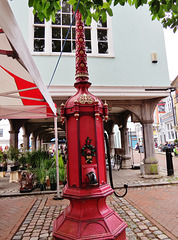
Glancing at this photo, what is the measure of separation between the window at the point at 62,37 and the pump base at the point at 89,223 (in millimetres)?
6162

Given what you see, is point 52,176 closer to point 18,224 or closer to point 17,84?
point 18,224

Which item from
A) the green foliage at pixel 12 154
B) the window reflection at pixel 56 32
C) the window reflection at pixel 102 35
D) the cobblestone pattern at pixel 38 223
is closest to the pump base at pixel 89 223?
the cobblestone pattern at pixel 38 223

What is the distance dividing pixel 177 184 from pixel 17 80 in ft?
20.2

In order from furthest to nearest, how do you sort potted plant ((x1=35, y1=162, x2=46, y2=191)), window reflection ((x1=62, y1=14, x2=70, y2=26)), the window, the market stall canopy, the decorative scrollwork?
window reflection ((x1=62, y1=14, x2=70, y2=26)), the window, potted plant ((x1=35, y1=162, x2=46, y2=191)), the decorative scrollwork, the market stall canopy

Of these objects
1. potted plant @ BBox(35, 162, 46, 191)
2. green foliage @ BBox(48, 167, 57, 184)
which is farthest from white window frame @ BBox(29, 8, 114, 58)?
green foliage @ BBox(48, 167, 57, 184)

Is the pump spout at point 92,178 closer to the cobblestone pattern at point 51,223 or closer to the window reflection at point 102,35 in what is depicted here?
the cobblestone pattern at point 51,223

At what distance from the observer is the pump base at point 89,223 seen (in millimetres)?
2109

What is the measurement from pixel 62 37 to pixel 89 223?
7.12 metres

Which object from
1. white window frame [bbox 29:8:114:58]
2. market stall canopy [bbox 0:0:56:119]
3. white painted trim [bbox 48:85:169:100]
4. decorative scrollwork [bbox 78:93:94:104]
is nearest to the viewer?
market stall canopy [bbox 0:0:56:119]

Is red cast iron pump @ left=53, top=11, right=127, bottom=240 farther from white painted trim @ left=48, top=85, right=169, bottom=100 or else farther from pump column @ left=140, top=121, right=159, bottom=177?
pump column @ left=140, top=121, right=159, bottom=177

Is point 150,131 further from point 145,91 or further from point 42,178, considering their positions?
point 42,178

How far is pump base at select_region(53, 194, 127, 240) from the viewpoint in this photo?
211 centimetres

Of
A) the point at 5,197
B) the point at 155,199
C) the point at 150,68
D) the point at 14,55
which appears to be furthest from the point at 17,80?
the point at 150,68

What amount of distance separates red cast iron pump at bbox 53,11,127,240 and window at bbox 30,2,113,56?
541 centimetres
